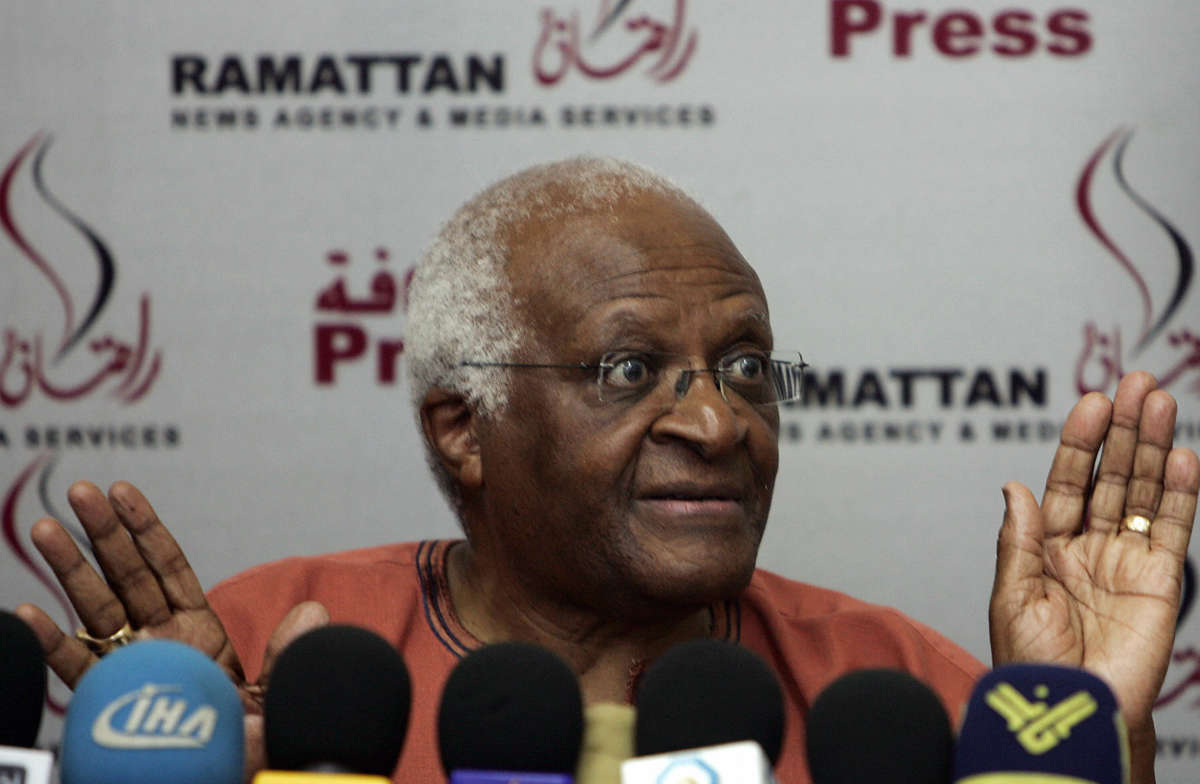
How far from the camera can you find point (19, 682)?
124 cm

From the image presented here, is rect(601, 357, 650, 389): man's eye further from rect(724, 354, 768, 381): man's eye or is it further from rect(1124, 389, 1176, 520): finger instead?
rect(1124, 389, 1176, 520): finger

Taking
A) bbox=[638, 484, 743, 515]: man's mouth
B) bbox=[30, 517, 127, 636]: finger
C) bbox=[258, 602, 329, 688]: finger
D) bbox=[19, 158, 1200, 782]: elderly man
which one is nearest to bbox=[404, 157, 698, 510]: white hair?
bbox=[19, 158, 1200, 782]: elderly man

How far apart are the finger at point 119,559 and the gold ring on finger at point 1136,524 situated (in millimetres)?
1287

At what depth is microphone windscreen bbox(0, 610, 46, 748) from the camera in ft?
4.06

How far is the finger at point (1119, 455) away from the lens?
6.46 ft

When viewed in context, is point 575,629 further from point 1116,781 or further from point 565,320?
point 1116,781

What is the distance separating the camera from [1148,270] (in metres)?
3.08

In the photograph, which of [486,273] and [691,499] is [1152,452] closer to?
[691,499]

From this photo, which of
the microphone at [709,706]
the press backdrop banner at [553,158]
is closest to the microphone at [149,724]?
the microphone at [709,706]

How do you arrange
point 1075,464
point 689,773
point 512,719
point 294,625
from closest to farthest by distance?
point 689,773 < point 512,719 < point 294,625 < point 1075,464

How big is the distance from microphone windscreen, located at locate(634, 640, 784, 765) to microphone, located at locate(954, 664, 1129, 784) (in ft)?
0.50

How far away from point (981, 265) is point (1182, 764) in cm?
114

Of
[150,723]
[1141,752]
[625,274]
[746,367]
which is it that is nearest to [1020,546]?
[1141,752]

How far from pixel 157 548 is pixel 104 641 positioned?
0.13 metres
